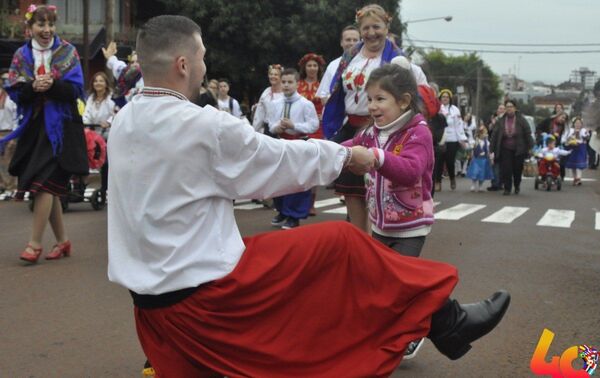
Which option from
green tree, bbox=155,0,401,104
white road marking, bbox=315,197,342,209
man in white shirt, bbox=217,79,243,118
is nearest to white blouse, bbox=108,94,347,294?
white road marking, bbox=315,197,342,209

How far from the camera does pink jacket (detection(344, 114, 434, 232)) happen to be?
4.25 m

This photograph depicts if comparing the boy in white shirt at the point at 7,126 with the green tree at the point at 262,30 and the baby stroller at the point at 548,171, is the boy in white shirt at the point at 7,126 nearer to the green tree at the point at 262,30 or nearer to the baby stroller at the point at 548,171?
the baby stroller at the point at 548,171

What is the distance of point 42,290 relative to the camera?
617cm

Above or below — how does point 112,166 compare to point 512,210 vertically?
above

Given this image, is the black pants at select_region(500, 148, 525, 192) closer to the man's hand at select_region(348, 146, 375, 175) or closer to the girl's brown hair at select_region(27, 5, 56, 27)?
the girl's brown hair at select_region(27, 5, 56, 27)

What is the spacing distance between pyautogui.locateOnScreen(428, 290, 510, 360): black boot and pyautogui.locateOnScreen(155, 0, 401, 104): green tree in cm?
2428

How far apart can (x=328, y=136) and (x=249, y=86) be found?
23468 mm

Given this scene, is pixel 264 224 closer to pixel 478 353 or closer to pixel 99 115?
pixel 99 115

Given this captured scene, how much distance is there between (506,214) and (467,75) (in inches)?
3511

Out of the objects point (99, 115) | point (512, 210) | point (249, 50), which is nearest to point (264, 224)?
point (99, 115)

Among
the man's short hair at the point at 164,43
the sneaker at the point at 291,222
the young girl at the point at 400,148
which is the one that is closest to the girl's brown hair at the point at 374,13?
the young girl at the point at 400,148

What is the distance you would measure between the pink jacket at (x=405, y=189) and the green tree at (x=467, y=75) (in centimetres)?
9398

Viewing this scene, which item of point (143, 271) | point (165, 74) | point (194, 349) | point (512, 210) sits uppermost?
point (165, 74)

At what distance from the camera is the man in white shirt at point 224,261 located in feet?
10.0
